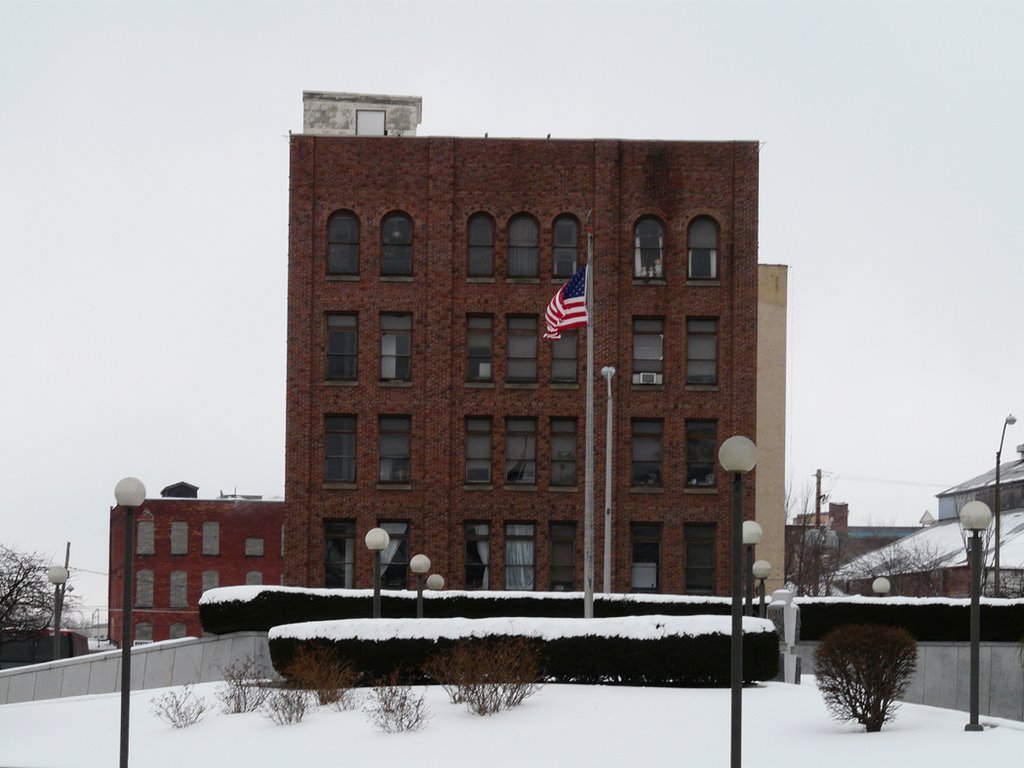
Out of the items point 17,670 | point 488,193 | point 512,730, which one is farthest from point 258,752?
point 488,193

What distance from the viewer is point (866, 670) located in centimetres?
2030

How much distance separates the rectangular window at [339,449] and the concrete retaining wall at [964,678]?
16.0 metres

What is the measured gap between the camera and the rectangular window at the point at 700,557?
4797 centimetres

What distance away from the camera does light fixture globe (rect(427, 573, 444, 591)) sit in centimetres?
4462

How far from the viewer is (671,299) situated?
48.8 meters

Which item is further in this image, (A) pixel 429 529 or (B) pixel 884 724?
(A) pixel 429 529

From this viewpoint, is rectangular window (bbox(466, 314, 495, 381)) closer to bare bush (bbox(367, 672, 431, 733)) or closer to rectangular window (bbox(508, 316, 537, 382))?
rectangular window (bbox(508, 316, 537, 382))

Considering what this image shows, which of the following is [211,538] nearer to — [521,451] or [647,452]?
[521,451]

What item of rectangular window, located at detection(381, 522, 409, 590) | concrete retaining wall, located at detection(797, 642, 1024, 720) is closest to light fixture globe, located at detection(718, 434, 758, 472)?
concrete retaining wall, located at detection(797, 642, 1024, 720)

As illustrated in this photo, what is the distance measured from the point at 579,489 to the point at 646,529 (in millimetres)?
2650

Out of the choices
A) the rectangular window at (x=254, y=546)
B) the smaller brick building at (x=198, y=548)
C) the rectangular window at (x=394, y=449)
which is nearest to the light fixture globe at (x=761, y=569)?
the rectangular window at (x=394, y=449)

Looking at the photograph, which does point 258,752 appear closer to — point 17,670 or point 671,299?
point 17,670

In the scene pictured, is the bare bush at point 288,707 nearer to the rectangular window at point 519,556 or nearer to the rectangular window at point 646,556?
the rectangular window at point 519,556

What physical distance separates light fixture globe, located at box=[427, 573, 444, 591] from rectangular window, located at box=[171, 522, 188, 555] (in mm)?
47212
